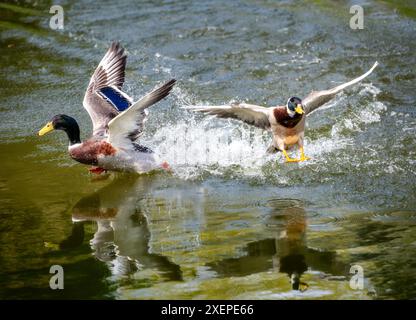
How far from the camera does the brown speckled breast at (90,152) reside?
8.23 metres

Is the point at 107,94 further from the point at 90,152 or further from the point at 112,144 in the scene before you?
the point at 90,152

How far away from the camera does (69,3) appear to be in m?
14.9

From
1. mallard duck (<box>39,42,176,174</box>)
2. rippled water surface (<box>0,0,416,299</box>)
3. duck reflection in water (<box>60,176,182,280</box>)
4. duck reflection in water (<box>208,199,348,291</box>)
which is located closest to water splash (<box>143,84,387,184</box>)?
rippled water surface (<box>0,0,416,299</box>)

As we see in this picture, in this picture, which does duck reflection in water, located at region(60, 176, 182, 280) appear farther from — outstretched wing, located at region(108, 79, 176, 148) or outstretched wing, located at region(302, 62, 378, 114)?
outstretched wing, located at region(302, 62, 378, 114)

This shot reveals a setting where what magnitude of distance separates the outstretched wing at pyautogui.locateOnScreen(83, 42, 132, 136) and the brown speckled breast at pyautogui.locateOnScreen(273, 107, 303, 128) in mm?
1699

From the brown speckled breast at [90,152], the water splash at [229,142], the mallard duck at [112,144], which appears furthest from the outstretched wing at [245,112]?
the brown speckled breast at [90,152]

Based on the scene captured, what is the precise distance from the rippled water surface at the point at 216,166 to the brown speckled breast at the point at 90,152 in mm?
209

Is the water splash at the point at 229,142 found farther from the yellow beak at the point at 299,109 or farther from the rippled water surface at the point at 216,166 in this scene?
the yellow beak at the point at 299,109

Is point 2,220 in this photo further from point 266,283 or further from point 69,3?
point 69,3

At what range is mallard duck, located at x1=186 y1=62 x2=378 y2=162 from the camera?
807 cm

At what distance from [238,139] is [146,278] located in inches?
144

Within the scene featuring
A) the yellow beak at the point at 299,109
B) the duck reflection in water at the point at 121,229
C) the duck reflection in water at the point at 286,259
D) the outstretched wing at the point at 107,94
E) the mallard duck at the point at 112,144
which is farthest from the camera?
the outstretched wing at the point at 107,94

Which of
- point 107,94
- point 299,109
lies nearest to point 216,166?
point 299,109

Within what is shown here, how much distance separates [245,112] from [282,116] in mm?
404
